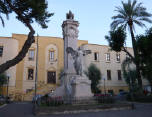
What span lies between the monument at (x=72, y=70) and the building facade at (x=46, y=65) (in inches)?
578

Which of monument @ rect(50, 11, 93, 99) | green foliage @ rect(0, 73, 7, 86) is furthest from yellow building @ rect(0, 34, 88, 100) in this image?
monument @ rect(50, 11, 93, 99)

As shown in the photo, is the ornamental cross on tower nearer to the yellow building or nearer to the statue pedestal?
the statue pedestal

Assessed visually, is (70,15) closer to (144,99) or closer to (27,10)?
(27,10)

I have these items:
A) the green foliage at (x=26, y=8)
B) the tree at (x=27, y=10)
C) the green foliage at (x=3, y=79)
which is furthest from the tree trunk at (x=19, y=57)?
A: the green foliage at (x=3, y=79)

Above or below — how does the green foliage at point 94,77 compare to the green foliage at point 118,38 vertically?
below

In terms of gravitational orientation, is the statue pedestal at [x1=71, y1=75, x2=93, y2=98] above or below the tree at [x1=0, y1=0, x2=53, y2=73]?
below

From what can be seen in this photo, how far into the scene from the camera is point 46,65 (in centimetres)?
3334

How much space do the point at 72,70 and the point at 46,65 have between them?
20.0m

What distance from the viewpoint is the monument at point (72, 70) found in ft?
38.7

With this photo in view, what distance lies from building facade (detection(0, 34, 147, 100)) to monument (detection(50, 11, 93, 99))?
48.2 ft

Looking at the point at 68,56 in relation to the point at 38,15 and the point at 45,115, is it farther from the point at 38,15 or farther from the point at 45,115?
the point at 45,115

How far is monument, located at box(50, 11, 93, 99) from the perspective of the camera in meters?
11.8

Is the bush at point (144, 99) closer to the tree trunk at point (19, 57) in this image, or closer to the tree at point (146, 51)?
the tree at point (146, 51)

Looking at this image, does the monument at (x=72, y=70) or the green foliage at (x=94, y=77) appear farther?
the green foliage at (x=94, y=77)
